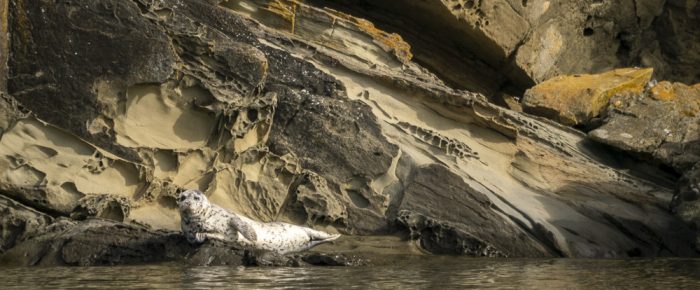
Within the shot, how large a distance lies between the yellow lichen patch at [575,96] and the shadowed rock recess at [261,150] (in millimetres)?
1638

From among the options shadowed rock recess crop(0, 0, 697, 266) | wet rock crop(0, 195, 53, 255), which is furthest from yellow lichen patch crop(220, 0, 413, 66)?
wet rock crop(0, 195, 53, 255)

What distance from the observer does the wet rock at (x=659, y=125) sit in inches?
533

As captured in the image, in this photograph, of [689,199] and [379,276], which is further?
[689,199]

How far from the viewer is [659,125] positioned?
14023mm

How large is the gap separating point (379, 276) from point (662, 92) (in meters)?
7.07

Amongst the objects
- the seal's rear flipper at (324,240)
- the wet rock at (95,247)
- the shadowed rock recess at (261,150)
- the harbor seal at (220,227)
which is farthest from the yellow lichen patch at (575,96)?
the wet rock at (95,247)

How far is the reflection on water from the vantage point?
8.20m

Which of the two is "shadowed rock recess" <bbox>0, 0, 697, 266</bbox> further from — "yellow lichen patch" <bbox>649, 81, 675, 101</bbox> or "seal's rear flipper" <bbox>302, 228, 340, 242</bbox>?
"yellow lichen patch" <bbox>649, 81, 675, 101</bbox>

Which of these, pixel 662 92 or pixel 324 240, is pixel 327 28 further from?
pixel 662 92

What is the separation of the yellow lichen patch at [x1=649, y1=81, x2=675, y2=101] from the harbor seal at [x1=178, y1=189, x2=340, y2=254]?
20.1 ft

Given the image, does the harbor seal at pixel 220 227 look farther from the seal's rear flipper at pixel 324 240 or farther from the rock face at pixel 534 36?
the rock face at pixel 534 36

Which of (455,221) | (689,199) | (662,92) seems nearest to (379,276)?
(455,221)

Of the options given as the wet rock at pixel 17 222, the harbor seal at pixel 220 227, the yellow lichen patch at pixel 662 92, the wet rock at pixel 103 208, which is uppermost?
the yellow lichen patch at pixel 662 92

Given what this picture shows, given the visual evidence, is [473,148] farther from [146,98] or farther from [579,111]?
[146,98]
